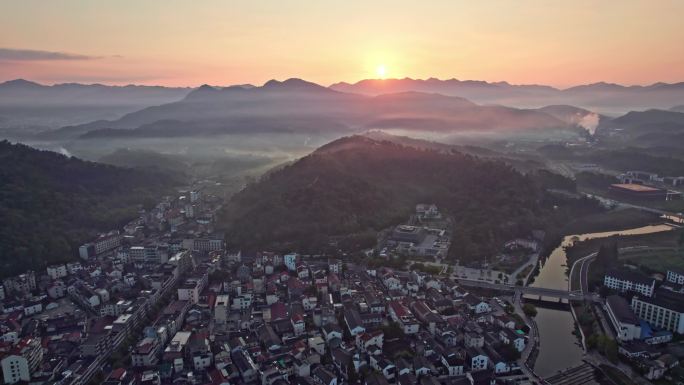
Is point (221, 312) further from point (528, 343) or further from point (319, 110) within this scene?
point (319, 110)

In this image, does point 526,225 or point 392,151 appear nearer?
point 526,225

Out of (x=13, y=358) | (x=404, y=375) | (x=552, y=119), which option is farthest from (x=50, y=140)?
(x=552, y=119)

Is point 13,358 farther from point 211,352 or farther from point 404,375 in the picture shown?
point 404,375

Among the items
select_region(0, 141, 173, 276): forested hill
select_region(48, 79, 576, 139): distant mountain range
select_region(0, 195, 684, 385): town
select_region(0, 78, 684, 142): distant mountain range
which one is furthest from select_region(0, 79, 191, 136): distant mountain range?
select_region(0, 195, 684, 385): town

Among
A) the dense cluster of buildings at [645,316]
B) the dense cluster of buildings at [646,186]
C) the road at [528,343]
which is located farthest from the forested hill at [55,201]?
the dense cluster of buildings at [646,186]

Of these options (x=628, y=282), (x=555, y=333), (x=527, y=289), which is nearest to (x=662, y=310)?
(x=628, y=282)

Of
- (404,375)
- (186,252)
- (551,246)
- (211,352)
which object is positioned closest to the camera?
(404,375)
